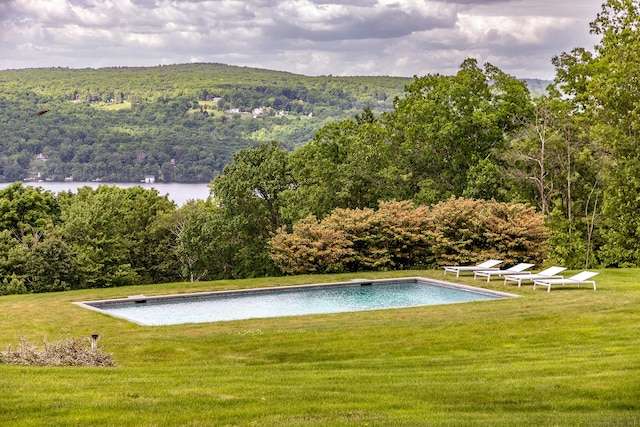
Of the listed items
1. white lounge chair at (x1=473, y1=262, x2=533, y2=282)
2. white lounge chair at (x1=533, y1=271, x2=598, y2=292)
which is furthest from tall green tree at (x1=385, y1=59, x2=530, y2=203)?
white lounge chair at (x1=533, y1=271, x2=598, y2=292)

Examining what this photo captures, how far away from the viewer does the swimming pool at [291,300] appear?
64.7ft

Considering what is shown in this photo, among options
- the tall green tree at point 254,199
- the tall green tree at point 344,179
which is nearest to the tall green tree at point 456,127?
the tall green tree at point 344,179

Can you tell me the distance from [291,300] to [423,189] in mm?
11317

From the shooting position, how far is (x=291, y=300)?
71.3 ft

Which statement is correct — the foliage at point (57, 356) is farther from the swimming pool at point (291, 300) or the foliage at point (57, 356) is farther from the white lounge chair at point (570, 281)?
the white lounge chair at point (570, 281)

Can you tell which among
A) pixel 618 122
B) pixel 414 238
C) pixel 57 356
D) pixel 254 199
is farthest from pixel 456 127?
pixel 57 356

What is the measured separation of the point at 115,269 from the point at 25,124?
34.8 meters

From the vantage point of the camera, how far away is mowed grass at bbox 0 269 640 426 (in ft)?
25.8

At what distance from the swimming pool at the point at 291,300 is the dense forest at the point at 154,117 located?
36.7 meters

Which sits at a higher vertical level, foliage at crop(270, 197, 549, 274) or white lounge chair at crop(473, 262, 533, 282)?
foliage at crop(270, 197, 549, 274)

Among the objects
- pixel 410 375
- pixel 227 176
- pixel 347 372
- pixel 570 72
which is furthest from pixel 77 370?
pixel 570 72

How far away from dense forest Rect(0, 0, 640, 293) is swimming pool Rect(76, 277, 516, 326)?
271cm

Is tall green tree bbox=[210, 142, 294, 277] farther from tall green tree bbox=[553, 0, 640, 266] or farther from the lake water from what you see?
the lake water

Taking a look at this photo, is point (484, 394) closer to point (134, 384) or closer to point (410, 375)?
point (410, 375)
